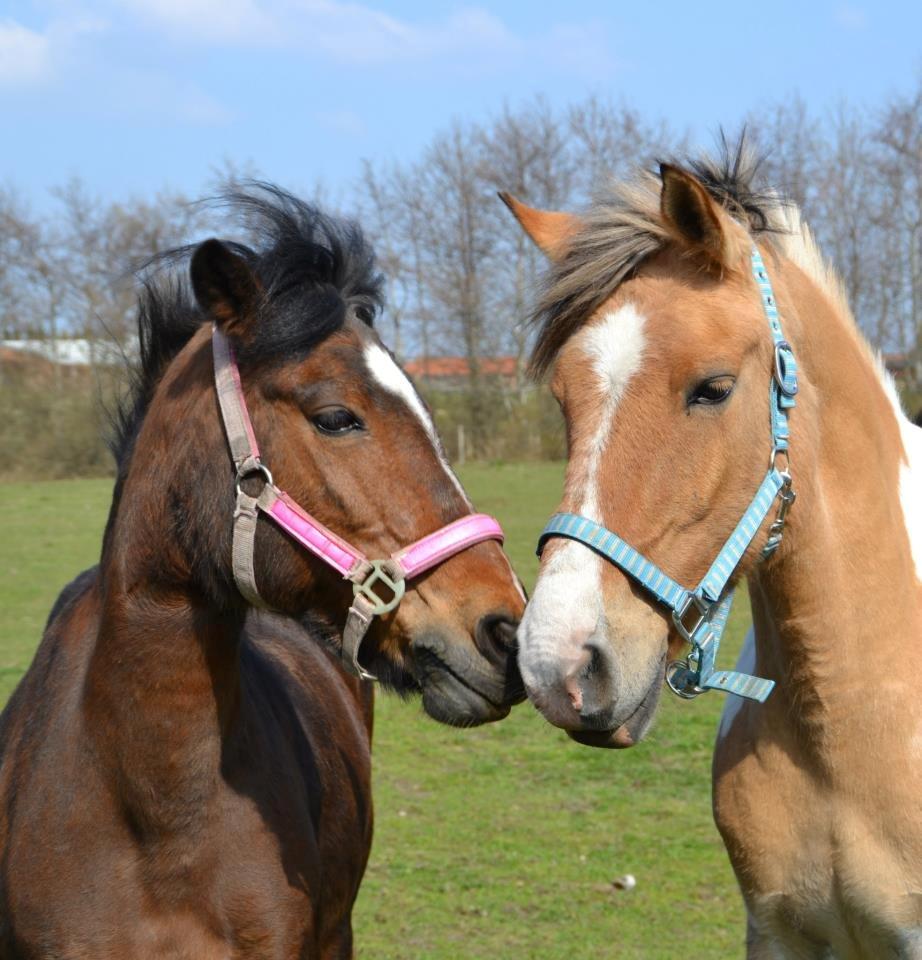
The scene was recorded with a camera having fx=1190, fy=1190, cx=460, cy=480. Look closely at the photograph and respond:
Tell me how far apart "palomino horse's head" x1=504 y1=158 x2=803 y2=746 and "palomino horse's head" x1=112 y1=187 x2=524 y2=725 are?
0.29 m

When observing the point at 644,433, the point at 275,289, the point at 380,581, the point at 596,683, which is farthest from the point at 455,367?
the point at 596,683

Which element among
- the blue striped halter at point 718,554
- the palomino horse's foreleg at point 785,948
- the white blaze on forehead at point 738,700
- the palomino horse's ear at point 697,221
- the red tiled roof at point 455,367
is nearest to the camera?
the blue striped halter at point 718,554

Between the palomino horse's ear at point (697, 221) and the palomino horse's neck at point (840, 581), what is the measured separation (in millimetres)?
237

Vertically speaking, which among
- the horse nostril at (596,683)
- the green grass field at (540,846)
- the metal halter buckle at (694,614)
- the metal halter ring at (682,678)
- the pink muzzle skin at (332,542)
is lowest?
the green grass field at (540,846)

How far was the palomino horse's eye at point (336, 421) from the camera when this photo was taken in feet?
8.68

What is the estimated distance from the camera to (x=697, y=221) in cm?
248

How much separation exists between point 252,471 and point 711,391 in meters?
1.02

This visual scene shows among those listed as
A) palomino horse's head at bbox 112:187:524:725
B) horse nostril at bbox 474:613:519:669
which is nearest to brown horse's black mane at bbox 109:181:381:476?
palomino horse's head at bbox 112:187:524:725

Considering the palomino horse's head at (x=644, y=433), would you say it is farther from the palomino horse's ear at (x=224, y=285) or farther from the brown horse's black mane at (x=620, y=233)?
the palomino horse's ear at (x=224, y=285)

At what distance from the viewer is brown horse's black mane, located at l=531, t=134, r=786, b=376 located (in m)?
2.54

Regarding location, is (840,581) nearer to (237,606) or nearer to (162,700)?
(237,606)

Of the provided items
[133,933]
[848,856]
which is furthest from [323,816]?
[848,856]

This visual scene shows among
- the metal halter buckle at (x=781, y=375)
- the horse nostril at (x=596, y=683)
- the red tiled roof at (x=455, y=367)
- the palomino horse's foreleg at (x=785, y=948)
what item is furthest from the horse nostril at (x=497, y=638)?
the red tiled roof at (x=455, y=367)

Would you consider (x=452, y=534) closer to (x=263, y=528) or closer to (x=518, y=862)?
(x=263, y=528)
